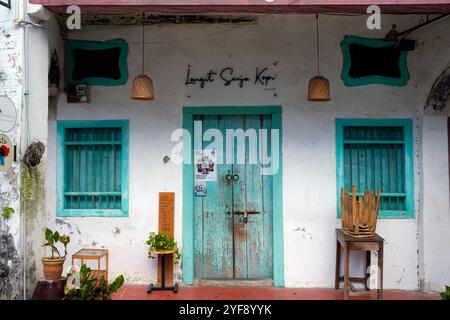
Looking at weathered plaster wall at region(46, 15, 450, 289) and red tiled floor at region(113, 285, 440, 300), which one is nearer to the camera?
red tiled floor at region(113, 285, 440, 300)

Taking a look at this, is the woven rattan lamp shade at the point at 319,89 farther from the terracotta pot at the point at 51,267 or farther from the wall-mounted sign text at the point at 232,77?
the terracotta pot at the point at 51,267

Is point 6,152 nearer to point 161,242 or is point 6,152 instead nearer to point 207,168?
point 161,242

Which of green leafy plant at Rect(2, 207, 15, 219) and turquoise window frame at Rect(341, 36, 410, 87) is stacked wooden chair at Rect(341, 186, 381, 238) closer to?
turquoise window frame at Rect(341, 36, 410, 87)

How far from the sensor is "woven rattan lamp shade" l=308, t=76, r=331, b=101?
5.49 metres

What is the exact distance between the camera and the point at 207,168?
608 cm

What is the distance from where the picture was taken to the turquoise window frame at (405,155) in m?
5.94

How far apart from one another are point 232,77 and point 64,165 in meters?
2.65

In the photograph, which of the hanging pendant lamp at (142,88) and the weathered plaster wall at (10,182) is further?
the hanging pendant lamp at (142,88)

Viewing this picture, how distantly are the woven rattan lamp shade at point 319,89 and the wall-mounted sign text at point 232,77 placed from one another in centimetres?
68

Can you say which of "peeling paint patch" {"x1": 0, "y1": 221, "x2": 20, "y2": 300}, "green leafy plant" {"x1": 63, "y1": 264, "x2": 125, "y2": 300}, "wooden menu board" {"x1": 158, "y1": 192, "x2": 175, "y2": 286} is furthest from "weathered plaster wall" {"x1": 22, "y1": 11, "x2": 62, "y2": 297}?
"wooden menu board" {"x1": 158, "y1": 192, "x2": 175, "y2": 286}

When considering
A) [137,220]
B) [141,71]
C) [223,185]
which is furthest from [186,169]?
[141,71]

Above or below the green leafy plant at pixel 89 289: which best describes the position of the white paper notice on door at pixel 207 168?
above

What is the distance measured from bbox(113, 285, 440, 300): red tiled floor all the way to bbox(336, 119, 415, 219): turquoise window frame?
3.36 feet

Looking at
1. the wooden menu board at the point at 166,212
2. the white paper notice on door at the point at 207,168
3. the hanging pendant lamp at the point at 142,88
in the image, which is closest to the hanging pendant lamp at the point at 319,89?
the white paper notice on door at the point at 207,168
